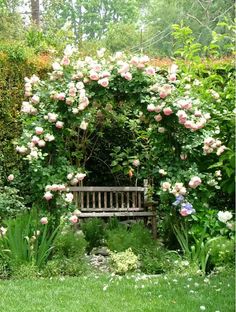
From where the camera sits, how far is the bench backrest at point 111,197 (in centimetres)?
680

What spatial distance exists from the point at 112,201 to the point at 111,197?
0.35 feet

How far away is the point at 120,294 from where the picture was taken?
13.1ft

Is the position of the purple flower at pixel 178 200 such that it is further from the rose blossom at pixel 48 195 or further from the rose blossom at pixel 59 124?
the rose blossom at pixel 59 124

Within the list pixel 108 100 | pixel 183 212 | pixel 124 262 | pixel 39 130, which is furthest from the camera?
pixel 108 100

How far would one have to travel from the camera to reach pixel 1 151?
6.84 metres

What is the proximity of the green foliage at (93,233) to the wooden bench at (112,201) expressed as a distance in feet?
1.73

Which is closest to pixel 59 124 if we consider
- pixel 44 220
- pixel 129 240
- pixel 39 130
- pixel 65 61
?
pixel 39 130

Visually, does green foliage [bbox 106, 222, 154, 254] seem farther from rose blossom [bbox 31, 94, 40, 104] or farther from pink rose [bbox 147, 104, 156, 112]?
rose blossom [bbox 31, 94, 40, 104]


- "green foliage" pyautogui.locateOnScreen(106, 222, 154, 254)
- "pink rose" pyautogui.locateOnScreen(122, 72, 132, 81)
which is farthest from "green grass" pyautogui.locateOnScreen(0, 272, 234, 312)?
"pink rose" pyautogui.locateOnScreen(122, 72, 132, 81)

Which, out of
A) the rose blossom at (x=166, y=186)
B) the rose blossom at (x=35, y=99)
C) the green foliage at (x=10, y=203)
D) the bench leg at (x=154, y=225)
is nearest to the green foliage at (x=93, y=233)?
the bench leg at (x=154, y=225)

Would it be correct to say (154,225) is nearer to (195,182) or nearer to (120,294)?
(195,182)

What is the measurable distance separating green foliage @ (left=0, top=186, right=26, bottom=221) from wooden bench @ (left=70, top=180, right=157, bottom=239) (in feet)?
2.47

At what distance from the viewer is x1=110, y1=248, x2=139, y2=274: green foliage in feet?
15.9

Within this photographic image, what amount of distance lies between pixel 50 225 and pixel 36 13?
40.9 ft
